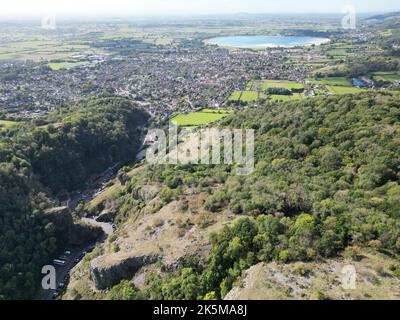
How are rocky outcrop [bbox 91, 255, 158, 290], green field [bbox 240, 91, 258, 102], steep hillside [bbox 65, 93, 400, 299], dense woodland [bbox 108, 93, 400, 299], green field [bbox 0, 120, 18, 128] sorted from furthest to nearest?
green field [bbox 240, 91, 258, 102]
green field [bbox 0, 120, 18, 128]
rocky outcrop [bbox 91, 255, 158, 290]
steep hillside [bbox 65, 93, 400, 299]
dense woodland [bbox 108, 93, 400, 299]

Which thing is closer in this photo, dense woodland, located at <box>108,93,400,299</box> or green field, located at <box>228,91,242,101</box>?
dense woodland, located at <box>108,93,400,299</box>

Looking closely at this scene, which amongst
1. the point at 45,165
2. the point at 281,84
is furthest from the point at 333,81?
the point at 45,165

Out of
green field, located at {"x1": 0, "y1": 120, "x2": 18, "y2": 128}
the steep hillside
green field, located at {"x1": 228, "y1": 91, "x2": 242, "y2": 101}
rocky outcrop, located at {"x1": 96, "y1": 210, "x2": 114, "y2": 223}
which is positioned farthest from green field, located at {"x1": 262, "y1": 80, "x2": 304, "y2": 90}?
rocky outcrop, located at {"x1": 96, "y1": 210, "x2": 114, "y2": 223}

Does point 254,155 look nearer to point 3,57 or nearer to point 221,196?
point 221,196

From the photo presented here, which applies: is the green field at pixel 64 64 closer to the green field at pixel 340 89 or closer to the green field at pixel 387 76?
the green field at pixel 340 89

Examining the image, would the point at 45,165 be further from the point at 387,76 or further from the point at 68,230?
the point at 387,76

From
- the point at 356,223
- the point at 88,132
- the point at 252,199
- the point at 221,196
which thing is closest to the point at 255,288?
the point at 356,223

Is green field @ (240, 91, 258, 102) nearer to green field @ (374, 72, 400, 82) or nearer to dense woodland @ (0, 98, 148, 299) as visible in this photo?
dense woodland @ (0, 98, 148, 299)
